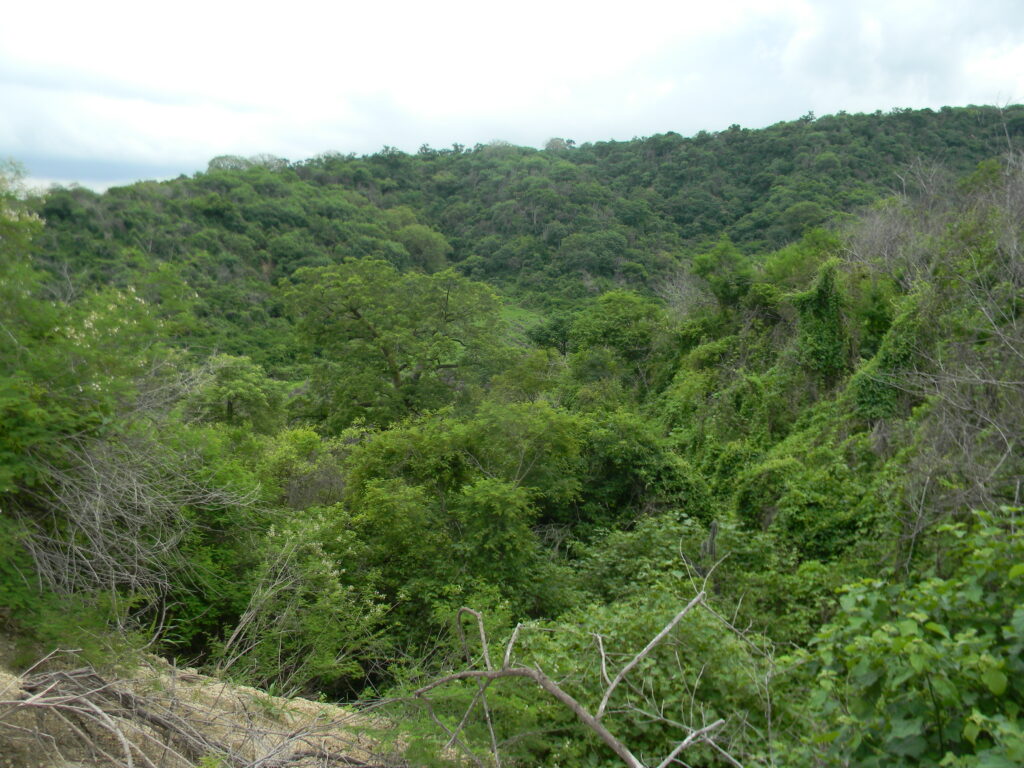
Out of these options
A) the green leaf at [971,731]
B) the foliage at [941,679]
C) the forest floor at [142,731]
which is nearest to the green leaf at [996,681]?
the foliage at [941,679]

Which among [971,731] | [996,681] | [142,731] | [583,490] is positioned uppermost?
[996,681]

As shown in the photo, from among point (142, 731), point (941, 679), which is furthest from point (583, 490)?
point (941, 679)

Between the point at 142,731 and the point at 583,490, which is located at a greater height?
the point at 142,731

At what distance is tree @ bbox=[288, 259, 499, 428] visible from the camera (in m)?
18.3

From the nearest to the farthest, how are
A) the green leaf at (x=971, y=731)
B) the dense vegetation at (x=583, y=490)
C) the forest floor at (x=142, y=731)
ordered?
the green leaf at (x=971, y=731), the forest floor at (x=142, y=731), the dense vegetation at (x=583, y=490)

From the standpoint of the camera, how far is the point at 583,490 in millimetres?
11930

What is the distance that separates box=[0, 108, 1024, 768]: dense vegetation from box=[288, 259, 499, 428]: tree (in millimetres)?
91

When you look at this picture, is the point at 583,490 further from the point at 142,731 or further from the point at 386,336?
the point at 142,731

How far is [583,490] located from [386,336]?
343 inches

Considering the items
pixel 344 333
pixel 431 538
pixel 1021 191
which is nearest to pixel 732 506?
pixel 431 538

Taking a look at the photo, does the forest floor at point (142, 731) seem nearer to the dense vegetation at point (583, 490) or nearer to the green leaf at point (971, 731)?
the dense vegetation at point (583, 490)

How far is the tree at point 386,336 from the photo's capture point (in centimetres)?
1830

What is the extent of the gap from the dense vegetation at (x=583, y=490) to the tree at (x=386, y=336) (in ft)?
0.30

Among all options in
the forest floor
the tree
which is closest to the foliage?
the forest floor
